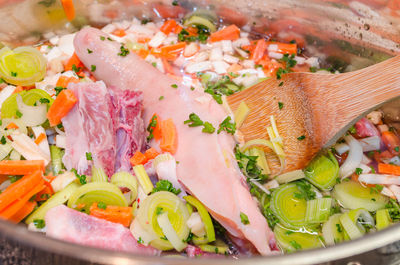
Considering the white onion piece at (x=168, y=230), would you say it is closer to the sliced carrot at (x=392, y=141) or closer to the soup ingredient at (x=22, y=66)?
the soup ingredient at (x=22, y=66)

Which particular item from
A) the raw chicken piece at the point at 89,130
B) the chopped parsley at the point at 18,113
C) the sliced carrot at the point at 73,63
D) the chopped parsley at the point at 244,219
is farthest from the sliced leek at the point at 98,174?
the sliced carrot at the point at 73,63

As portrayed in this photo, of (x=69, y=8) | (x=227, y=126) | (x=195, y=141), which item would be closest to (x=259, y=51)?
(x=227, y=126)

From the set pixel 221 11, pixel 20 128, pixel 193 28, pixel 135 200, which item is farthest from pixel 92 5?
pixel 135 200

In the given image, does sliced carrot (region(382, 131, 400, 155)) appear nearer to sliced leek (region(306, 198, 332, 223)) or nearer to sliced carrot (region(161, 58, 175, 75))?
sliced leek (region(306, 198, 332, 223))

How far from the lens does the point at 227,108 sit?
6.54 feet

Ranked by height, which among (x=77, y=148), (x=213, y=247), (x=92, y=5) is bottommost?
(x=213, y=247)

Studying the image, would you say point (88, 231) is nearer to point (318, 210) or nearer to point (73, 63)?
point (318, 210)

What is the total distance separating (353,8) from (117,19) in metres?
1.52

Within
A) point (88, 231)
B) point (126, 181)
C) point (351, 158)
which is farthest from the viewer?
point (351, 158)

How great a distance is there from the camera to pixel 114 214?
1.54 meters

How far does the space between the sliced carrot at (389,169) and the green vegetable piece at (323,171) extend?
0.79 feet

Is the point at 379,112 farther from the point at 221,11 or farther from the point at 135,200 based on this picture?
the point at 135,200

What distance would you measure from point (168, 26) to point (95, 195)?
145cm

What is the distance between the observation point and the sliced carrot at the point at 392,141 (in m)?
2.11
